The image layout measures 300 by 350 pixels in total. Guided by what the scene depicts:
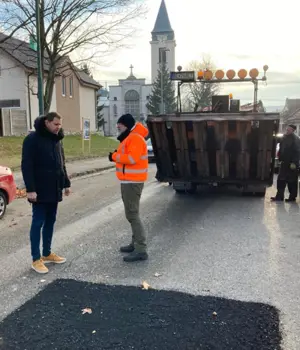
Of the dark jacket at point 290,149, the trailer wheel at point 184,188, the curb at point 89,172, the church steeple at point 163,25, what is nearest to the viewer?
the dark jacket at point 290,149

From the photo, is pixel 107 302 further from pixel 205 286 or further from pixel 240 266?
pixel 240 266

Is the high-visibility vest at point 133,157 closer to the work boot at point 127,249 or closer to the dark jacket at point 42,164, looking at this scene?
the dark jacket at point 42,164

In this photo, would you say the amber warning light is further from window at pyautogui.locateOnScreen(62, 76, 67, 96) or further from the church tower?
the church tower

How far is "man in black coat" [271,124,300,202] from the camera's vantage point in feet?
27.7

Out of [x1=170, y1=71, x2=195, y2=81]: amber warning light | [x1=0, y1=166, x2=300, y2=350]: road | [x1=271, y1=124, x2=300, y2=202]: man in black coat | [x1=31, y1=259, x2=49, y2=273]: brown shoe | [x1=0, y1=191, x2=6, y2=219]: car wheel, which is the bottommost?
[x1=0, y1=166, x2=300, y2=350]: road

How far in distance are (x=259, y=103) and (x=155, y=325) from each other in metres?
7.37

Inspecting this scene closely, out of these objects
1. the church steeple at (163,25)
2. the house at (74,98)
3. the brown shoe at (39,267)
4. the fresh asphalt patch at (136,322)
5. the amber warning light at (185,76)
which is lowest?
the fresh asphalt patch at (136,322)

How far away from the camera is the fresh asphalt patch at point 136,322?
2.98 meters

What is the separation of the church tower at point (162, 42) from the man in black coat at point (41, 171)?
256ft

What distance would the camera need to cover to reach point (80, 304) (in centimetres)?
362

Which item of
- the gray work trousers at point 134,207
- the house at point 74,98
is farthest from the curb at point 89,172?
the house at point 74,98

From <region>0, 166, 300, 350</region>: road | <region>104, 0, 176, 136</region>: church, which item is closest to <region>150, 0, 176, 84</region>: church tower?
<region>104, 0, 176, 136</region>: church

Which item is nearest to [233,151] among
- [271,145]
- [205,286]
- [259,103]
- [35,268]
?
[271,145]

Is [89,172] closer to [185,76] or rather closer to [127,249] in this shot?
[185,76]
